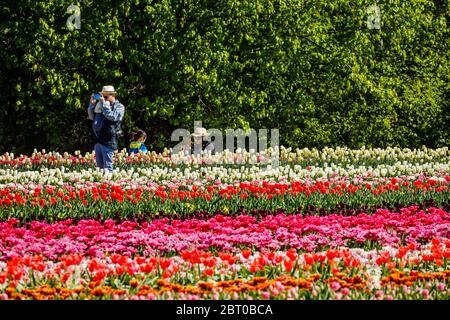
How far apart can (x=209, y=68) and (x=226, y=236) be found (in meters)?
12.2

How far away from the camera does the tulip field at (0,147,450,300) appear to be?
5637 millimetres

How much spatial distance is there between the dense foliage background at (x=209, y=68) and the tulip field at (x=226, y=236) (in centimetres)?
456

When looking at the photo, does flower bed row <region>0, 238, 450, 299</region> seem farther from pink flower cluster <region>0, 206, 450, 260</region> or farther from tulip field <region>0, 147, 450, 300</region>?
pink flower cluster <region>0, 206, 450, 260</region>

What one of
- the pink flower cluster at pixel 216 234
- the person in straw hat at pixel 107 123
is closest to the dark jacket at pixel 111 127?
the person in straw hat at pixel 107 123

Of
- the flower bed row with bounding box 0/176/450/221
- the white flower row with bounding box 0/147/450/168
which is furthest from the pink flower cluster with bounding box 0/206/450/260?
the white flower row with bounding box 0/147/450/168

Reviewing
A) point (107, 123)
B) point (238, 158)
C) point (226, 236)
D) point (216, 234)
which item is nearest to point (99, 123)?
point (107, 123)

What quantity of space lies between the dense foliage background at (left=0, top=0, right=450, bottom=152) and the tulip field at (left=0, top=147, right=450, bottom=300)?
4563 millimetres

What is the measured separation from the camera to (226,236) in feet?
27.1

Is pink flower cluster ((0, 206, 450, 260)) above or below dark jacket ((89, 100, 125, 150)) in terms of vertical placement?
below

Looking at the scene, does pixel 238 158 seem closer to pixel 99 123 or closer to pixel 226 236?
pixel 99 123

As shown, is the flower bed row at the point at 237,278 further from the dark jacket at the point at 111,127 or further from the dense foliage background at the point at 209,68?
the dense foliage background at the point at 209,68

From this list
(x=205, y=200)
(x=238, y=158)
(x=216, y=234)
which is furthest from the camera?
(x=238, y=158)
